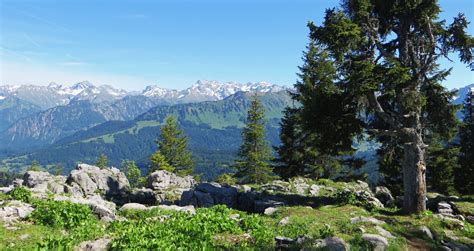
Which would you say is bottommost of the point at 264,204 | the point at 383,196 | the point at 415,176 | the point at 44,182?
the point at 44,182

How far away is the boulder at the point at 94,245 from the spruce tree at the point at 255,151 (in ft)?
163

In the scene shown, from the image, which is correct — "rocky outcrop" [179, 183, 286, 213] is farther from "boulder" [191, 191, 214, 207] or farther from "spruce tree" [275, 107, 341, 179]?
"spruce tree" [275, 107, 341, 179]

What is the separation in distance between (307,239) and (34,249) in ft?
27.4

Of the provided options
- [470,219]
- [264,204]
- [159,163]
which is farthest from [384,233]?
[159,163]

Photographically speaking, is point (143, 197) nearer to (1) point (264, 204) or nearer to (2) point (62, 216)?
(1) point (264, 204)

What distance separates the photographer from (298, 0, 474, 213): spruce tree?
2238 centimetres

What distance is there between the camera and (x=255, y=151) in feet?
204

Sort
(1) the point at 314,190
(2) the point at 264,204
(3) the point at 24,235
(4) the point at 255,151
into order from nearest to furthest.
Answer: (3) the point at 24,235
(2) the point at 264,204
(1) the point at 314,190
(4) the point at 255,151

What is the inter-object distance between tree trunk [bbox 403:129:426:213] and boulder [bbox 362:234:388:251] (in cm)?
1052

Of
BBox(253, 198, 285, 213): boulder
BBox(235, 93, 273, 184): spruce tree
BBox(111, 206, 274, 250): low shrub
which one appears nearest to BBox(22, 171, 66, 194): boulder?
BBox(253, 198, 285, 213): boulder

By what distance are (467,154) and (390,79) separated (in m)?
35.4

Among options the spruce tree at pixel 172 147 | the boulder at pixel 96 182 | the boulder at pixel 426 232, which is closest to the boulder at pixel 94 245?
the boulder at pixel 426 232

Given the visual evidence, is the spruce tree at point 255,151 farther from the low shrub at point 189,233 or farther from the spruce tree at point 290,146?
the low shrub at point 189,233

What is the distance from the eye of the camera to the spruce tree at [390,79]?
73.4 feet
